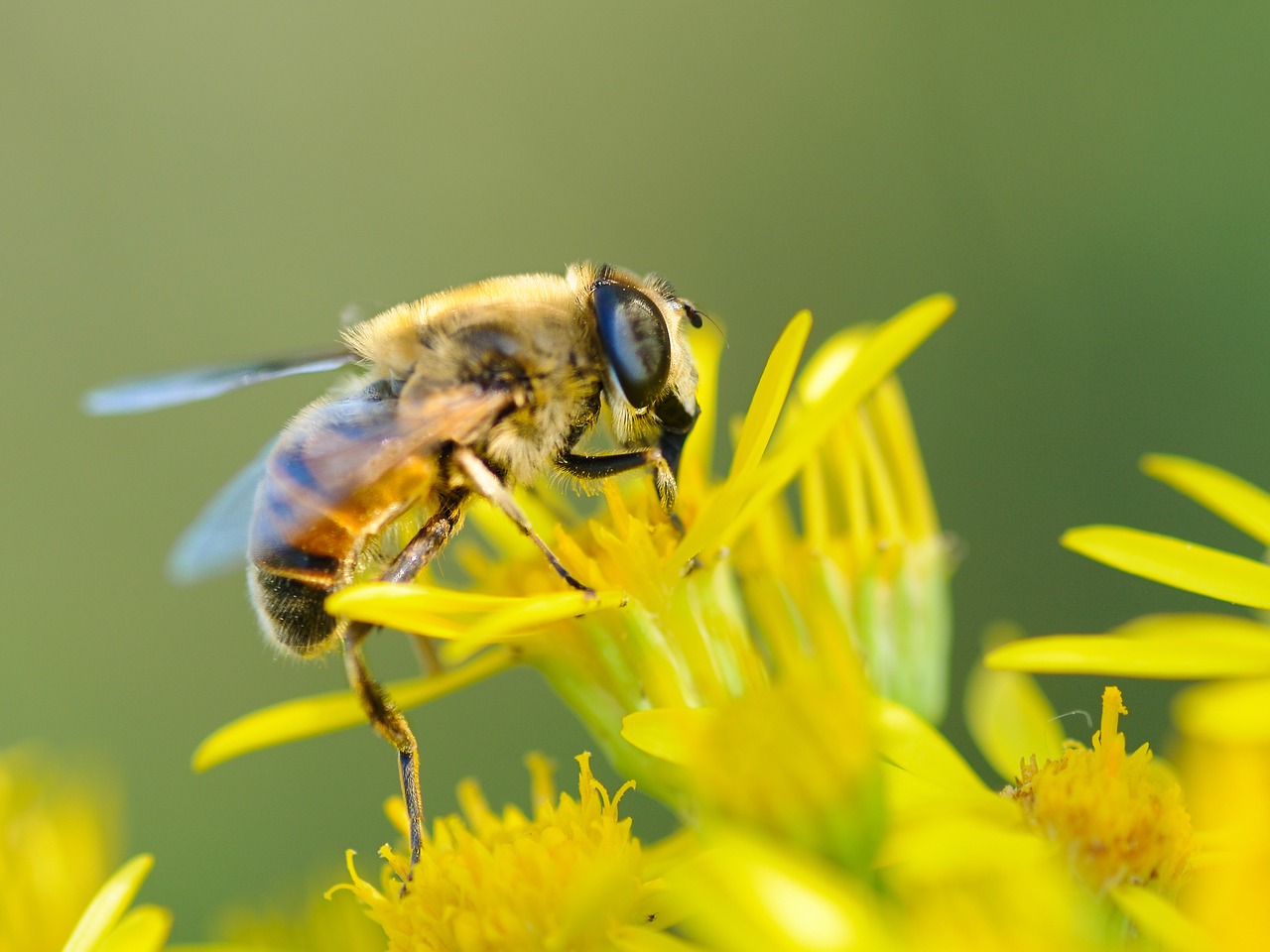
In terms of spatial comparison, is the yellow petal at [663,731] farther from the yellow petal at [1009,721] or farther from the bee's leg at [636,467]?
the yellow petal at [1009,721]

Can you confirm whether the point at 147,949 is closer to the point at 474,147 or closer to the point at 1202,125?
the point at 1202,125

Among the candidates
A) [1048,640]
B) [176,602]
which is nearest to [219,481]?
[176,602]

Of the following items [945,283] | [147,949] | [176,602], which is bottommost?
[176,602]

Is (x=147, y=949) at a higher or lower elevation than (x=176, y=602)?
higher

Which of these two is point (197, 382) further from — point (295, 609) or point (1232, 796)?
point (1232, 796)

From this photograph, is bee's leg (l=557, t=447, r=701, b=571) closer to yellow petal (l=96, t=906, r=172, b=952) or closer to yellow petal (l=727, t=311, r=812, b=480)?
yellow petal (l=727, t=311, r=812, b=480)

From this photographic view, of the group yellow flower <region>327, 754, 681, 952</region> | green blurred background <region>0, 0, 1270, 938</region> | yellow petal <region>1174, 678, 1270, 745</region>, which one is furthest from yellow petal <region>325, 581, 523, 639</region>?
green blurred background <region>0, 0, 1270, 938</region>

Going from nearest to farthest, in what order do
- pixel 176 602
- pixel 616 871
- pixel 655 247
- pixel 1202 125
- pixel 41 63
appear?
1. pixel 616 871
2. pixel 1202 125
3. pixel 176 602
4. pixel 655 247
5. pixel 41 63

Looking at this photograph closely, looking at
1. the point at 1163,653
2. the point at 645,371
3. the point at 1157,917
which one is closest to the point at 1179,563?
the point at 1163,653
